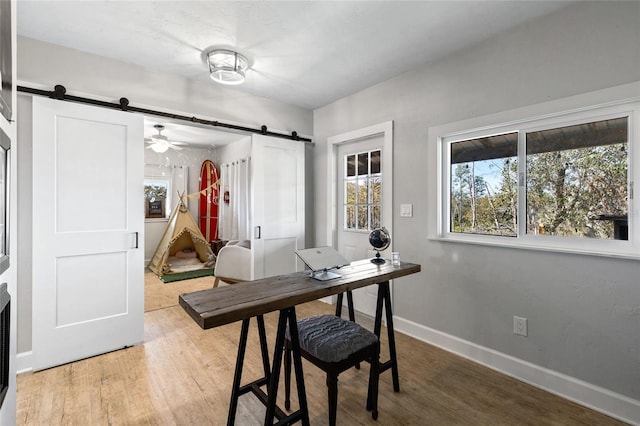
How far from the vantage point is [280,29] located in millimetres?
2135

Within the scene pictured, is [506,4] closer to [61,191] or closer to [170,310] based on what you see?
[61,191]

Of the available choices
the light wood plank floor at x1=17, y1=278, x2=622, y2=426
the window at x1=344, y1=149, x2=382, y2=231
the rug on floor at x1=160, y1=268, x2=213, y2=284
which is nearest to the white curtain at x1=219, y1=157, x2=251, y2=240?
the rug on floor at x1=160, y1=268, x2=213, y2=284

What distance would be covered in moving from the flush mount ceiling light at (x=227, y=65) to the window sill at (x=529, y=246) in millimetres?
A: 2200

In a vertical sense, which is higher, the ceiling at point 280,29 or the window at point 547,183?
the ceiling at point 280,29

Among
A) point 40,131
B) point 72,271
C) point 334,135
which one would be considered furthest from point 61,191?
point 334,135

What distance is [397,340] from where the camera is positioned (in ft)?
8.87

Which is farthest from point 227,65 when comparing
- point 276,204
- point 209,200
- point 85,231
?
point 209,200

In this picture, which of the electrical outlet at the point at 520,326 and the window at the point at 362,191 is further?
the window at the point at 362,191

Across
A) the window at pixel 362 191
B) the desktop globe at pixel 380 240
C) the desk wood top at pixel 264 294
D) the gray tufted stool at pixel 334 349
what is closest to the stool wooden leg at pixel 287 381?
the gray tufted stool at pixel 334 349

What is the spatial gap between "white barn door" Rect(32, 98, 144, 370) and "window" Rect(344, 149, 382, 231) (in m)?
2.14

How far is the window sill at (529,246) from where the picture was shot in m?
1.75

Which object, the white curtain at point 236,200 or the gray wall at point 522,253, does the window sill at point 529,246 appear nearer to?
the gray wall at point 522,253

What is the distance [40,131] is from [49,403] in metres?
1.85

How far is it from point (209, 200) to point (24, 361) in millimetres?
4221
